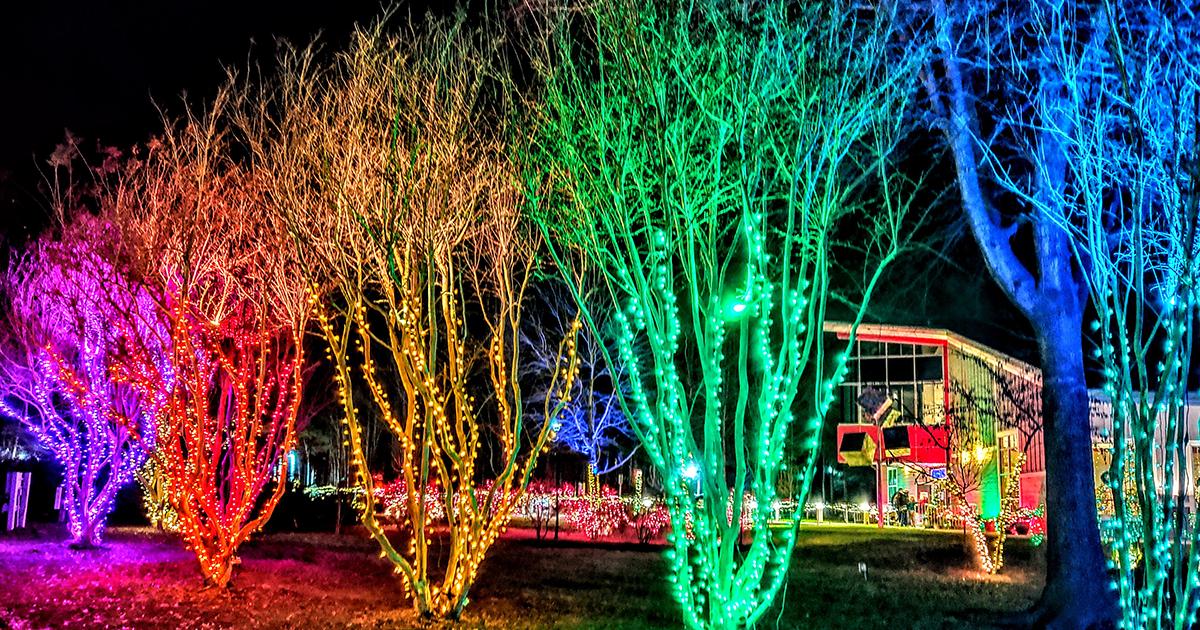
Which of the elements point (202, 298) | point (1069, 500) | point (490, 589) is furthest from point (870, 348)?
point (202, 298)

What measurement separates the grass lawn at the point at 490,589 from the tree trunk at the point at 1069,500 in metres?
1.00

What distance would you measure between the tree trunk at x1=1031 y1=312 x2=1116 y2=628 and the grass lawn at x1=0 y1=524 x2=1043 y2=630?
1.00 meters

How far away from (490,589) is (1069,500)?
656cm

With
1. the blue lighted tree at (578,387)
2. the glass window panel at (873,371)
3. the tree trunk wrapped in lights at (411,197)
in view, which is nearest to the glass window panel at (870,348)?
the glass window panel at (873,371)

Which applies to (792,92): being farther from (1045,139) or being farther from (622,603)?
(622,603)

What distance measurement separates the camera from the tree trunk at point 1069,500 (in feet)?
31.5

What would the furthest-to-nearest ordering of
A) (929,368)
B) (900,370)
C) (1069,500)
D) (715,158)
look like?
(900,370)
(929,368)
(1069,500)
(715,158)

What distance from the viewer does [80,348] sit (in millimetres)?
16750

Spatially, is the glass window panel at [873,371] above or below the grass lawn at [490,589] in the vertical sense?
above

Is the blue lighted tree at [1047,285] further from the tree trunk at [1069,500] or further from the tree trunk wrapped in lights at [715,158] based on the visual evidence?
the tree trunk wrapped in lights at [715,158]

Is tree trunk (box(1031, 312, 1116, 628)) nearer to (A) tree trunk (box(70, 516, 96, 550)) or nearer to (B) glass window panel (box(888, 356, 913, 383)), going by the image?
(A) tree trunk (box(70, 516, 96, 550))

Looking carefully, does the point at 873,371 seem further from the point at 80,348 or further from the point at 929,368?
the point at 80,348

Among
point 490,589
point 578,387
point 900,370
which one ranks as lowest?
point 490,589

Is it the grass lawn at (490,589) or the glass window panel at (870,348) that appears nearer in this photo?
the grass lawn at (490,589)
